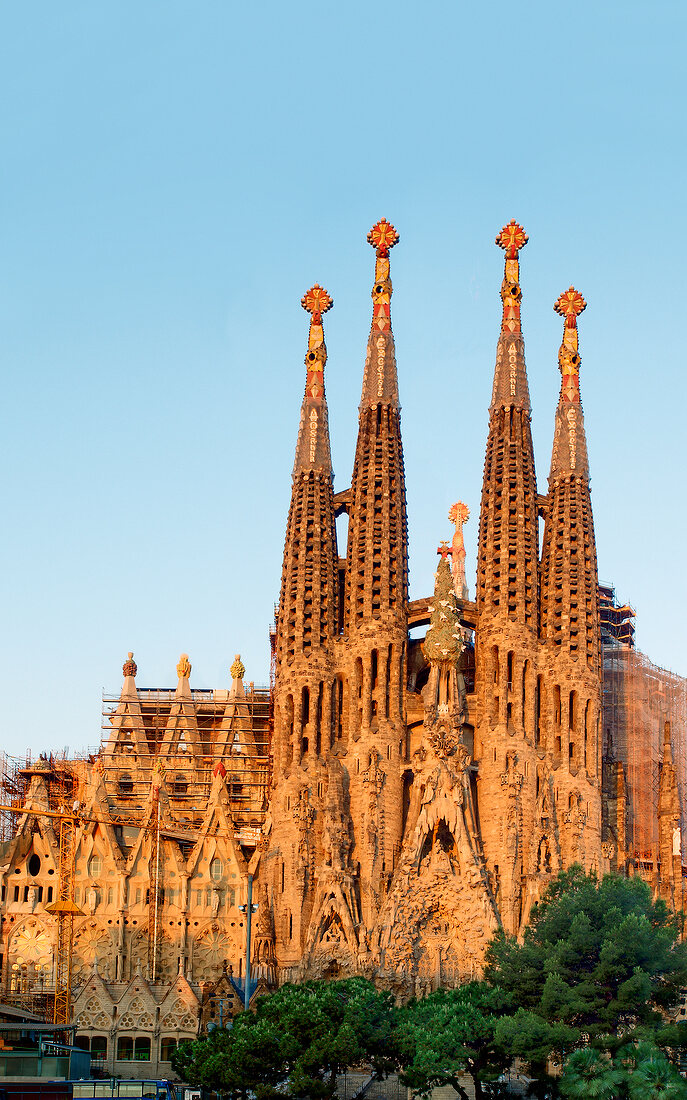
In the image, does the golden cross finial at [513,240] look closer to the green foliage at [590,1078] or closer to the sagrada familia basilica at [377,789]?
the sagrada familia basilica at [377,789]

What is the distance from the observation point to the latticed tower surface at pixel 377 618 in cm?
7019

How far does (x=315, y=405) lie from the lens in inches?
3046

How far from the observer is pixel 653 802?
8069 cm

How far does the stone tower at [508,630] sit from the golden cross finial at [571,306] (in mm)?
2343

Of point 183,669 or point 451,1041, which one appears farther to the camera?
point 183,669

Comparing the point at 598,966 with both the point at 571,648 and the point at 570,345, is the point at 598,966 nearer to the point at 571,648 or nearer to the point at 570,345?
the point at 571,648

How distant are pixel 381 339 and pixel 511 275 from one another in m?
6.91

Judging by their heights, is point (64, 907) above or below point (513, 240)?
below

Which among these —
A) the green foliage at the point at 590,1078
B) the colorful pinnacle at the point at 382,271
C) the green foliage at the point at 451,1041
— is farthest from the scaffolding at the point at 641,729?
the green foliage at the point at 590,1078

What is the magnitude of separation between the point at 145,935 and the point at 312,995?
66.4 feet

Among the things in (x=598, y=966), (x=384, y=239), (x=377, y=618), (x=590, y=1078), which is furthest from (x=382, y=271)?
(x=590, y=1078)

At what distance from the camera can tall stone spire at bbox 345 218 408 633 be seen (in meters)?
73.2

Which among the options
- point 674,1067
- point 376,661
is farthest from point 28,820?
point 674,1067

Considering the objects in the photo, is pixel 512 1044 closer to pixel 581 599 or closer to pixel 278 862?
pixel 278 862
